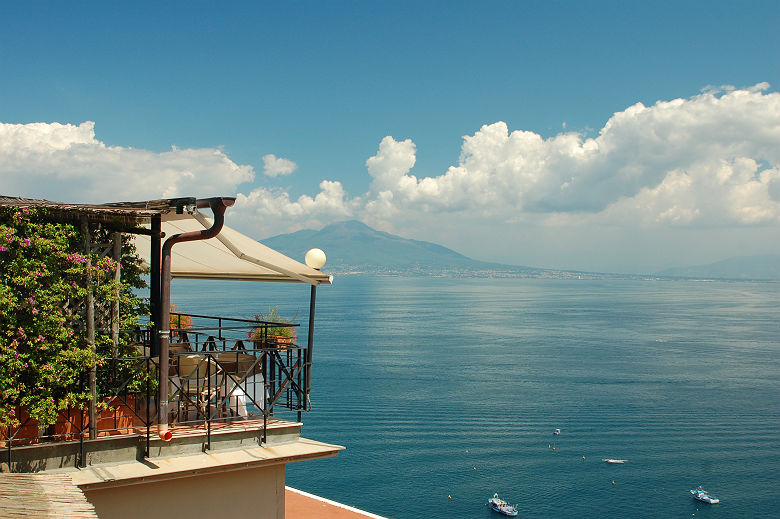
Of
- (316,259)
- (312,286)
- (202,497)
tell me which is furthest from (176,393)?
(316,259)

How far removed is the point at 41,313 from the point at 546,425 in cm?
3897

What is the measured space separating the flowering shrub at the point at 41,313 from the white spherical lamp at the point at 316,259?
224 centimetres

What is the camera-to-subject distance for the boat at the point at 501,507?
28594mm

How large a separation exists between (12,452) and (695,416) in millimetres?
44080

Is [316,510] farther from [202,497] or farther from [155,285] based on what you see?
[155,285]

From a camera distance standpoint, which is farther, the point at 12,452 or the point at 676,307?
the point at 676,307

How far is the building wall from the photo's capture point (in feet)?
15.1

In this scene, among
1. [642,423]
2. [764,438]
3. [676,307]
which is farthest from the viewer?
[676,307]

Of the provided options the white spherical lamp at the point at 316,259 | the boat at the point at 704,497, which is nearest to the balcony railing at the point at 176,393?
the white spherical lamp at the point at 316,259

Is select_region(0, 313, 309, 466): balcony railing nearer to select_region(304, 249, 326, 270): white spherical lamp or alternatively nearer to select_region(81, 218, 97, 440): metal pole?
select_region(81, 218, 97, 440): metal pole

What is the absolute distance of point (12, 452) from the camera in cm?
437

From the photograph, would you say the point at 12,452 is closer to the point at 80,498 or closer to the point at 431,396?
the point at 80,498

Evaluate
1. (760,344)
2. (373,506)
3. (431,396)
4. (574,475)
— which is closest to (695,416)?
(574,475)

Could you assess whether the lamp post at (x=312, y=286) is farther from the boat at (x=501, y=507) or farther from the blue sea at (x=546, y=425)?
the boat at (x=501, y=507)
